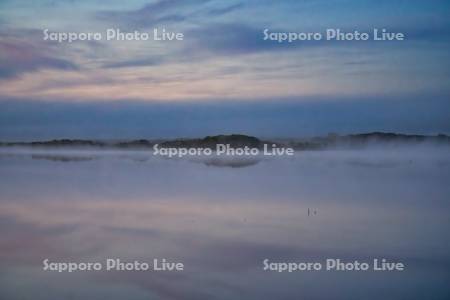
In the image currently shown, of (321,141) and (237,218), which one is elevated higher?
(321,141)

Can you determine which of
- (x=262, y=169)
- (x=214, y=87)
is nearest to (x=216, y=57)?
(x=214, y=87)

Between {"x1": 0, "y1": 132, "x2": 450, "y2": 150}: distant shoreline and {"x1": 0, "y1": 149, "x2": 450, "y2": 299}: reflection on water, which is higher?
{"x1": 0, "y1": 132, "x2": 450, "y2": 150}: distant shoreline

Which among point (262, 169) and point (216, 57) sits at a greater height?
point (216, 57)

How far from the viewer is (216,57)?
101 inches

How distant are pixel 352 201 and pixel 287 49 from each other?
0.69m

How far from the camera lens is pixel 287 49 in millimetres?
2529

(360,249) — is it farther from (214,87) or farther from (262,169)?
Result: (214,87)

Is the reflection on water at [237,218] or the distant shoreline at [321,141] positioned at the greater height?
the distant shoreline at [321,141]

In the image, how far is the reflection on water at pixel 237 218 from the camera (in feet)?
8.39

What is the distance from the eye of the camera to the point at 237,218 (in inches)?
101

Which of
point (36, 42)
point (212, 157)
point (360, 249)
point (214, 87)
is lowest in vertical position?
→ point (360, 249)

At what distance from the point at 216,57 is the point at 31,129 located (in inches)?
33.2

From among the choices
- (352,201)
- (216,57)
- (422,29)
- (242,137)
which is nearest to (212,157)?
(242,137)

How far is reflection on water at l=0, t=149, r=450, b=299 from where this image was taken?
2557 mm
